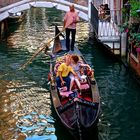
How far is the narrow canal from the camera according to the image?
7.14 meters

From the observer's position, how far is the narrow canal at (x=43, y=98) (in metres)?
7.14

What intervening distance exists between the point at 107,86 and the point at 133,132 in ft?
8.53

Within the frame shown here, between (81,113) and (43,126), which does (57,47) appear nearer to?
(43,126)

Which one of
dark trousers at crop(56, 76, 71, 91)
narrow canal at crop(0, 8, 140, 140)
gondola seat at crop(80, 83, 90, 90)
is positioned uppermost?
dark trousers at crop(56, 76, 71, 91)

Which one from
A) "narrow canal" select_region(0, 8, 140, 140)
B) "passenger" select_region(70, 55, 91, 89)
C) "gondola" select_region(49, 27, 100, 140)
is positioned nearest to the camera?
"gondola" select_region(49, 27, 100, 140)

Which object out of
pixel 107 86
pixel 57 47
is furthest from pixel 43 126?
pixel 57 47

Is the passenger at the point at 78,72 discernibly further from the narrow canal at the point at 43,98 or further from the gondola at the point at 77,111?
the narrow canal at the point at 43,98

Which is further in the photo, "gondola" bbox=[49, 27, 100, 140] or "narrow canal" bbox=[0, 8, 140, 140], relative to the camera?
"narrow canal" bbox=[0, 8, 140, 140]

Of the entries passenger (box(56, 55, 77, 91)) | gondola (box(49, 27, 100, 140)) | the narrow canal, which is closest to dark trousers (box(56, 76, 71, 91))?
passenger (box(56, 55, 77, 91))

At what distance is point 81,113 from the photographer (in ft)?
20.8

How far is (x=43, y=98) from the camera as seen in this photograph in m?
8.76

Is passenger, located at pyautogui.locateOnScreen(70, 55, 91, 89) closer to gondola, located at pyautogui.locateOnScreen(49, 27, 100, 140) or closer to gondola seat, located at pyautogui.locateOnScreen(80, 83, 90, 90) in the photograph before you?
gondola seat, located at pyautogui.locateOnScreen(80, 83, 90, 90)

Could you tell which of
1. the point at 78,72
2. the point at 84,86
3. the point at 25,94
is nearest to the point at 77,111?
the point at 84,86

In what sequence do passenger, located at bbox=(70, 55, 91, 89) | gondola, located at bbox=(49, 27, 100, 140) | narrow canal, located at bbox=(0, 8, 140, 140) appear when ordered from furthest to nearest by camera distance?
passenger, located at bbox=(70, 55, 91, 89) → narrow canal, located at bbox=(0, 8, 140, 140) → gondola, located at bbox=(49, 27, 100, 140)
